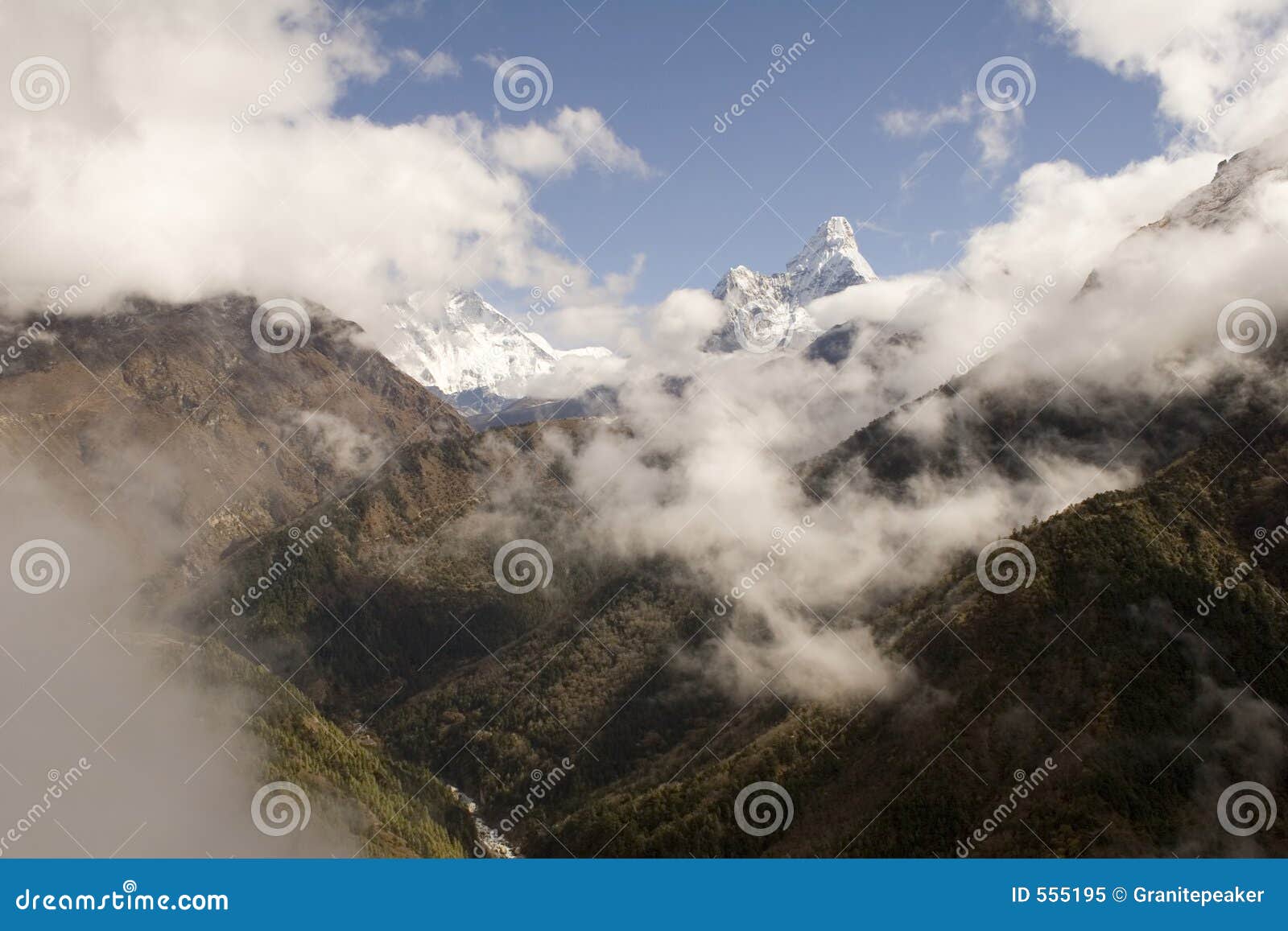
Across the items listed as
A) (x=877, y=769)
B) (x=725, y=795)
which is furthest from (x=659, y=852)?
(x=877, y=769)

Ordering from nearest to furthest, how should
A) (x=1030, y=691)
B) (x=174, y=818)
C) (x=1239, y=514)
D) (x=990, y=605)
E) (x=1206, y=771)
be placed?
(x=1206, y=771) < (x=1030, y=691) < (x=1239, y=514) < (x=990, y=605) < (x=174, y=818)

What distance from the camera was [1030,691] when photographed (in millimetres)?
159250

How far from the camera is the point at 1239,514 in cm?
17175

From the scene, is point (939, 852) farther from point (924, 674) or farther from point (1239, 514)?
point (1239, 514)

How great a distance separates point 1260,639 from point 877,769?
3324 inches

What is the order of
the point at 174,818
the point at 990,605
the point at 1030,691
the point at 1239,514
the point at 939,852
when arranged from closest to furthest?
the point at 939,852 < the point at 1030,691 < the point at 1239,514 < the point at 990,605 < the point at 174,818

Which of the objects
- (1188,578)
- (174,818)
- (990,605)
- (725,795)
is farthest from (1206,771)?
(174,818)

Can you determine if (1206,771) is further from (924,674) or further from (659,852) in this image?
(659,852)

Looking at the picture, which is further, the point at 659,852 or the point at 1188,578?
the point at 659,852

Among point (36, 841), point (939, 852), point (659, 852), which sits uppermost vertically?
point (939, 852)

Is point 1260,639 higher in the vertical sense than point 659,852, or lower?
higher

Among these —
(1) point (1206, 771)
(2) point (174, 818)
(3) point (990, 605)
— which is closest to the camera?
(1) point (1206, 771)

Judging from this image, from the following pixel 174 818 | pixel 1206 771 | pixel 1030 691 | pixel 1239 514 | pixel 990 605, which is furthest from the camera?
pixel 174 818

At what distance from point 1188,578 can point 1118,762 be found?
48.9 meters
